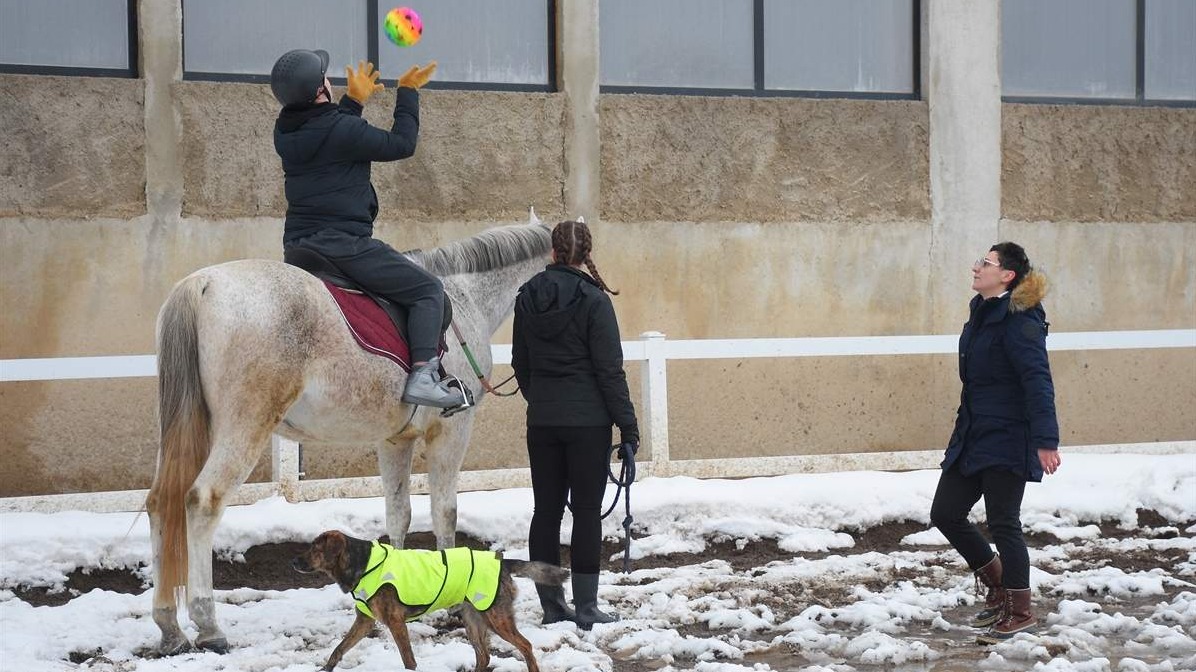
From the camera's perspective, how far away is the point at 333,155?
5965 mm

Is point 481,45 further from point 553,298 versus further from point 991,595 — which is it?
point 991,595

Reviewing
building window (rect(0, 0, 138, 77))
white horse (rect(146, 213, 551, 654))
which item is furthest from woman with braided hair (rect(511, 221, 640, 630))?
building window (rect(0, 0, 138, 77))

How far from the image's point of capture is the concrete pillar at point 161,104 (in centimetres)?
952

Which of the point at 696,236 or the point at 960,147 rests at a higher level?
the point at 960,147

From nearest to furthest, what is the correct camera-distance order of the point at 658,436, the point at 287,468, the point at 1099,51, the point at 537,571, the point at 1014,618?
the point at 537,571, the point at 1014,618, the point at 287,468, the point at 658,436, the point at 1099,51

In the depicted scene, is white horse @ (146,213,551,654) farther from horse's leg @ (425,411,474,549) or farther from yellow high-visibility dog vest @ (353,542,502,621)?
yellow high-visibility dog vest @ (353,542,502,621)

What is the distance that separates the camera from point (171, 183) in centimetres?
959

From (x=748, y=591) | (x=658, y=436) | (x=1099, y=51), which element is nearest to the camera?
(x=748, y=591)

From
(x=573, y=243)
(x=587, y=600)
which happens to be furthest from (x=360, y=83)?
(x=587, y=600)

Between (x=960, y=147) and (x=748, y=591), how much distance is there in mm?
5868

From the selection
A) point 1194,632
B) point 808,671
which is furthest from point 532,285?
point 1194,632

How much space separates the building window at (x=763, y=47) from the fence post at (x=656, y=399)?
2623mm

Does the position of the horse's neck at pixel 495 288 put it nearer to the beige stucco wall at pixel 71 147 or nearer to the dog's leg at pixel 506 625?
the dog's leg at pixel 506 625

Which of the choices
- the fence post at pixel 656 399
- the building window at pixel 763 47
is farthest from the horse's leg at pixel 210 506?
the building window at pixel 763 47
